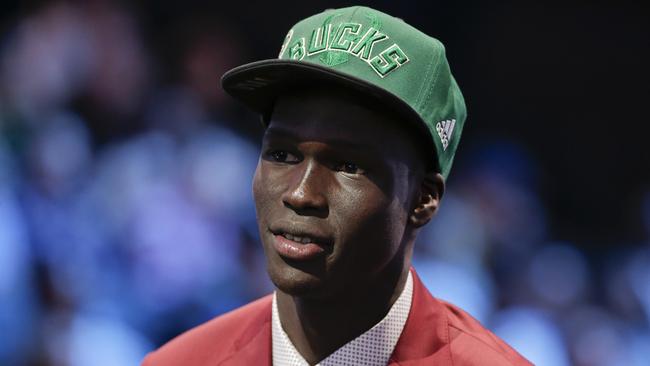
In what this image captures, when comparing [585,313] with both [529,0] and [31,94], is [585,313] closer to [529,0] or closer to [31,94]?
[529,0]

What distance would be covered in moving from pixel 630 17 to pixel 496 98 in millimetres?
796

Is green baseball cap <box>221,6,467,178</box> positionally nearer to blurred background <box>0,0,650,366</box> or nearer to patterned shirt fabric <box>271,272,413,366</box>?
patterned shirt fabric <box>271,272,413,366</box>

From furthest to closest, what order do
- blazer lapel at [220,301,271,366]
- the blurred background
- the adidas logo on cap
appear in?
1. the blurred background
2. blazer lapel at [220,301,271,366]
3. the adidas logo on cap

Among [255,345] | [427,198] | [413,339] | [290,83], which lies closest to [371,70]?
[290,83]

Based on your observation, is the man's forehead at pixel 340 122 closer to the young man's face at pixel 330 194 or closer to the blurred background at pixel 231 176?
the young man's face at pixel 330 194

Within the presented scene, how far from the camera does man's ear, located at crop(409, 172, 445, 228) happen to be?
7.35ft

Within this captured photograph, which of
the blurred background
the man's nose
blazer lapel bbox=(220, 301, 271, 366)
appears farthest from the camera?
the blurred background

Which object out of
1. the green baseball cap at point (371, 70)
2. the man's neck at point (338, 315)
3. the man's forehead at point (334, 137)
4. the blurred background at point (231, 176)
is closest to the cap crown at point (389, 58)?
the green baseball cap at point (371, 70)

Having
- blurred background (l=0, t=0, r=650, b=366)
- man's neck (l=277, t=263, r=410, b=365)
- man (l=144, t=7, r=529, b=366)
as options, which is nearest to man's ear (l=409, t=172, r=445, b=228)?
man (l=144, t=7, r=529, b=366)

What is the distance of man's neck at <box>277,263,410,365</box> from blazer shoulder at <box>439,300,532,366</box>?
16cm

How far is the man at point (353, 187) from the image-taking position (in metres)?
2.08

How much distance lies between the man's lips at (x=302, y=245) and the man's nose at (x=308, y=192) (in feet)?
0.14

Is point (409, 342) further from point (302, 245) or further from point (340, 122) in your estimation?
point (340, 122)

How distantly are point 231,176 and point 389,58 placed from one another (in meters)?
2.91
